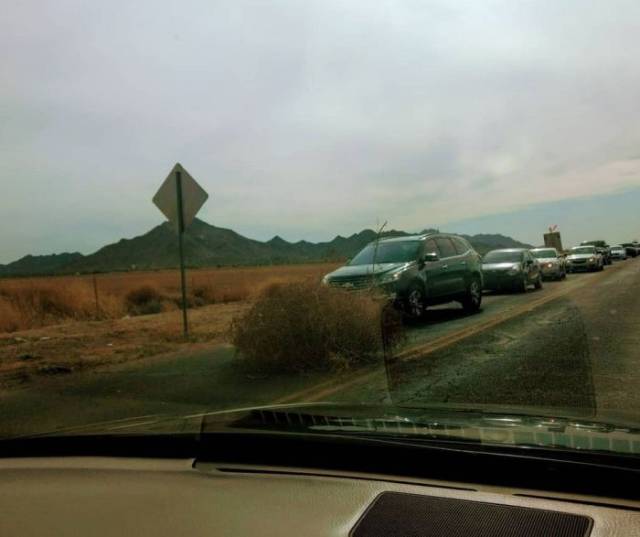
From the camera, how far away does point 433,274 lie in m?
14.8

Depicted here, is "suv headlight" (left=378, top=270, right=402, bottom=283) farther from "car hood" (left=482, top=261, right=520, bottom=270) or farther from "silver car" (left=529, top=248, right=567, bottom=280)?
"silver car" (left=529, top=248, right=567, bottom=280)

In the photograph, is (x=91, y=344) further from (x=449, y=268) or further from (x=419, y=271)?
(x=449, y=268)

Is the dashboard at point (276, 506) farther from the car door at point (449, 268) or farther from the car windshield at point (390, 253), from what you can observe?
the car door at point (449, 268)

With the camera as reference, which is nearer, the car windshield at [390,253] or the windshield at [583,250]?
the car windshield at [390,253]

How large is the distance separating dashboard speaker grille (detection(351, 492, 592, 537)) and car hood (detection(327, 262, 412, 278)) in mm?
10462

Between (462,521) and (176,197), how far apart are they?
11.9m

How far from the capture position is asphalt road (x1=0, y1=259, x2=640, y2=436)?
7016mm

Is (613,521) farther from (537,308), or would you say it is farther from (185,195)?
(537,308)

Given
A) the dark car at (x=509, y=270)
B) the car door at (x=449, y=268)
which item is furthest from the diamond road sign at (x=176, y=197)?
the dark car at (x=509, y=270)

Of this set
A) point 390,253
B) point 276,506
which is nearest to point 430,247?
point 390,253

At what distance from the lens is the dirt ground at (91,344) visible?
1067 centimetres

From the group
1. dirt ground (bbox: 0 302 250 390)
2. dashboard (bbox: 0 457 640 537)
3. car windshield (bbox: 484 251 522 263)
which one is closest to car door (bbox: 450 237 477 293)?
dirt ground (bbox: 0 302 250 390)

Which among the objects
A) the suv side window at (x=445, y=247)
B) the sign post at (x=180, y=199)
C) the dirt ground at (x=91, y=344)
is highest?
the sign post at (x=180, y=199)

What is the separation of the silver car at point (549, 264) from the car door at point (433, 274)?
15.6 m
